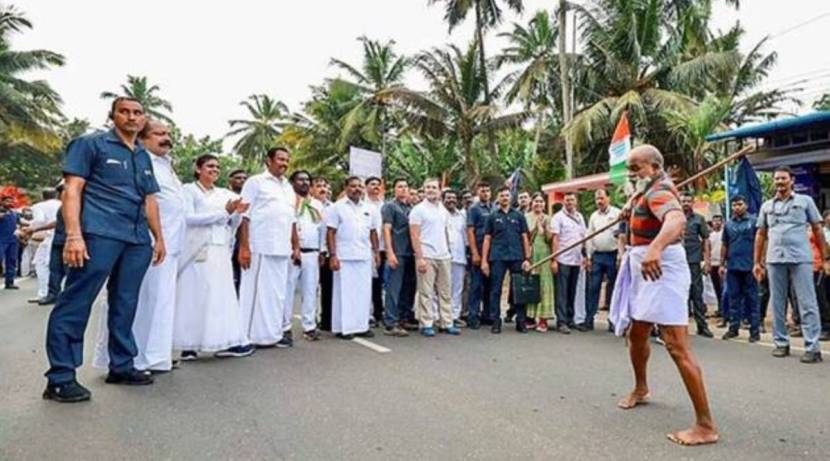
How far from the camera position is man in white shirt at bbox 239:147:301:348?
6.57 metres

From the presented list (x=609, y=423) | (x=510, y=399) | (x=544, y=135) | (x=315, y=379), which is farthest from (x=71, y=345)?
(x=544, y=135)

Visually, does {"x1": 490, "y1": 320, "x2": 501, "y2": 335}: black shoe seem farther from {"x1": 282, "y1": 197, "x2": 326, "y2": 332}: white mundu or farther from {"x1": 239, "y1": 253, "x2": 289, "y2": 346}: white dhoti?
{"x1": 239, "y1": 253, "x2": 289, "y2": 346}: white dhoti

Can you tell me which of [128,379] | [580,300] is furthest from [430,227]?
[128,379]

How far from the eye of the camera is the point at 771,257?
688cm

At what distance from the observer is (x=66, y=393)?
4355mm

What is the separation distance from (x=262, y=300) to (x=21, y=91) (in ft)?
103

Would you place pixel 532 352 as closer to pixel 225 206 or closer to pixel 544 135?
pixel 225 206

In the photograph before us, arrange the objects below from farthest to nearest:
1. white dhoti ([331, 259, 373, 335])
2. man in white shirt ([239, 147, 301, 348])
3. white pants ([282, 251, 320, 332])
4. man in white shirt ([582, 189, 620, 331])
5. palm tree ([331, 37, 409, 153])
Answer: palm tree ([331, 37, 409, 153]) → man in white shirt ([582, 189, 620, 331]) → white dhoti ([331, 259, 373, 335]) → white pants ([282, 251, 320, 332]) → man in white shirt ([239, 147, 301, 348])

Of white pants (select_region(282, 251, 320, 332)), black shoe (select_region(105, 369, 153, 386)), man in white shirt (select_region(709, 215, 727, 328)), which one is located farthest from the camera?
man in white shirt (select_region(709, 215, 727, 328))

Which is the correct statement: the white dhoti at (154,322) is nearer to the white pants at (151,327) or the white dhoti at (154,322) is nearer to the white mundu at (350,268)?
the white pants at (151,327)

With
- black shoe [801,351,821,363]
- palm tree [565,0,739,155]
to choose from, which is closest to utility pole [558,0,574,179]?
palm tree [565,0,739,155]

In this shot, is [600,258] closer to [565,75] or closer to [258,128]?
[565,75]

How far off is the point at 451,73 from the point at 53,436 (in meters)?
21.8

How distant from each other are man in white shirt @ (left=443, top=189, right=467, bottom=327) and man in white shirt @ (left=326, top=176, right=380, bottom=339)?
135cm
